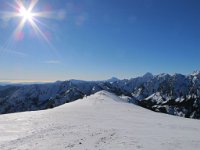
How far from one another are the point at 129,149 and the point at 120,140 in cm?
289

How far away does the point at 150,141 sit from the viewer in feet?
61.5

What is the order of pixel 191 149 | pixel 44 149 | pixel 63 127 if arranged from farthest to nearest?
pixel 63 127 < pixel 44 149 < pixel 191 149

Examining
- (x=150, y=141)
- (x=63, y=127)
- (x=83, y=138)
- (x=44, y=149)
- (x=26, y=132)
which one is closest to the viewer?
(x=44, y=149)

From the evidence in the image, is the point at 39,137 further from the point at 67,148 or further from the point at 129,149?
the point at 129,149

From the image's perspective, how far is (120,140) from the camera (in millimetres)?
19391

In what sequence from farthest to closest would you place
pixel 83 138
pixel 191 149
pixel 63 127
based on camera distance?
pixel 63 127 < pixel 83 138 < pixel 191 149

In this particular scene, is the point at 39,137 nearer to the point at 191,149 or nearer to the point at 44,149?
the point at 44,149

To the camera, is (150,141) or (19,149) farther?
(150,141)

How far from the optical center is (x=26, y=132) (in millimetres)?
23969

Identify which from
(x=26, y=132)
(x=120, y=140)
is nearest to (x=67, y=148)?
(x=120, y=140)

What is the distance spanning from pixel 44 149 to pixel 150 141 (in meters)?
7.92

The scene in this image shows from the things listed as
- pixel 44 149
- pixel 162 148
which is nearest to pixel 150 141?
pixel 162 148

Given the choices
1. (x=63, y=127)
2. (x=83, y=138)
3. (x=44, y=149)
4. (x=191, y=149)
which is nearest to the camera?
(x=191, y=149)

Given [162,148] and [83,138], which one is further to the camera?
[83,138]
